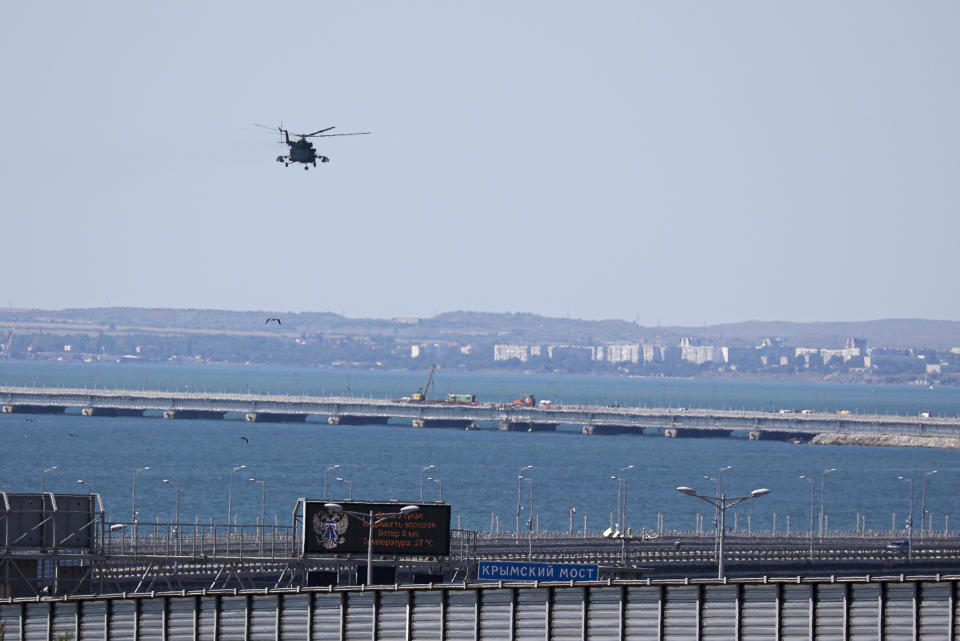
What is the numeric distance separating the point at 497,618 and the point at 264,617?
19.2 feet

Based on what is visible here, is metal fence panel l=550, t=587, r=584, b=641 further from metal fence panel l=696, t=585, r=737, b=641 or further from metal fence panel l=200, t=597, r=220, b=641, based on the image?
metal fence panel l=200, t=597, r=220, b=641

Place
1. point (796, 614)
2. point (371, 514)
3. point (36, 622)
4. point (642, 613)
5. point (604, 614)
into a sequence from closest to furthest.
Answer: point (796, 614)
point (642, 613)
point (604, 614)
point (36, 622)
point (371, 514)

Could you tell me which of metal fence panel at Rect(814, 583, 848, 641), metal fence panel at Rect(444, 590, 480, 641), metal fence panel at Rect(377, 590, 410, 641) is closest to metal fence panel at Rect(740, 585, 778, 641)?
metal fence panel at Rect(814, 583, 848, 641)

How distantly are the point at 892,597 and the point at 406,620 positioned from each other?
39.1 feet

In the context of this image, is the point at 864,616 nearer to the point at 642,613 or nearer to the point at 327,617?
the point at 642,613

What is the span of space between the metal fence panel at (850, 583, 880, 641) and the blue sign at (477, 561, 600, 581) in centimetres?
1700

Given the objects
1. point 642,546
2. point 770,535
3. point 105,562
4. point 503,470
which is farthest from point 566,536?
point 503,470

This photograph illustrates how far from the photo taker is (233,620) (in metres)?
42.8

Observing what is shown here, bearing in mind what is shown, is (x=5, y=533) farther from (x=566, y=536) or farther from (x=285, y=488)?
(x=285, y=488)

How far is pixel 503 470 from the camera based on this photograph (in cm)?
17138

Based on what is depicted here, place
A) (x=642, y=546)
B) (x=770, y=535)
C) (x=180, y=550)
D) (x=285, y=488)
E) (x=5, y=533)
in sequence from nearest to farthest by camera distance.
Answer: (x=5, y=533) < (x=180, y=550) < (x=642, y=546) < (x=770, y=535) < (x=285, y=488)

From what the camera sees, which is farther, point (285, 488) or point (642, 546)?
point (285, 488)

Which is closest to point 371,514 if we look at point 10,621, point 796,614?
point 10,621

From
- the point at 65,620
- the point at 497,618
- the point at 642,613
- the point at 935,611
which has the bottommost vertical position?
the point at 65,620
